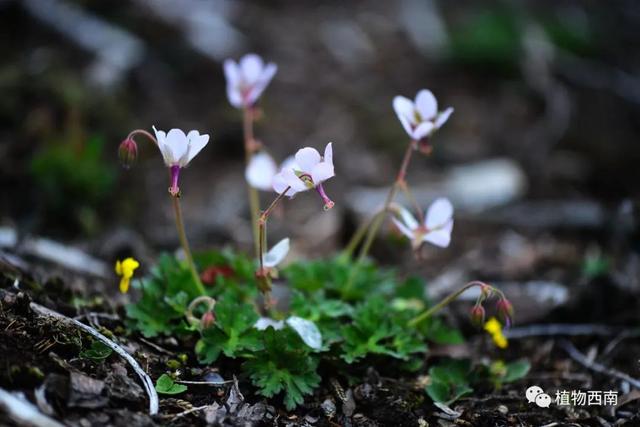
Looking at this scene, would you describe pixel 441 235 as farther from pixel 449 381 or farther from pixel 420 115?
pixel 449 381

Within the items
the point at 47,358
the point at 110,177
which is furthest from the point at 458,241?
the point at 47,358

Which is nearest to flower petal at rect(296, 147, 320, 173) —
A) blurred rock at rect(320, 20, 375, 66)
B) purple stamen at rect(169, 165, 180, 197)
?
purple stamen at rect(169, 165, 180, 197)

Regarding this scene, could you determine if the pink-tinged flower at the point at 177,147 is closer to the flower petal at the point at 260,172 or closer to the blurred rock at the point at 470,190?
the flower petal at the point at 260,172

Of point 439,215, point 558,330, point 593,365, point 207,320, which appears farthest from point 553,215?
point 207,320

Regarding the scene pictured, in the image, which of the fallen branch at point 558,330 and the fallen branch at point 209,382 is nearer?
the fallen branch at point 209,382

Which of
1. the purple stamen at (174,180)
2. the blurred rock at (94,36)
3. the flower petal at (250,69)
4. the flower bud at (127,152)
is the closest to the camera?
the purple stamen at (174,180)

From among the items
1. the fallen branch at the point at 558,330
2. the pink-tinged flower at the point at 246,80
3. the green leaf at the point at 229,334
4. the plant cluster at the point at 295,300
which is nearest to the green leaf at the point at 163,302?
the plant cluster at the point at 295,300
